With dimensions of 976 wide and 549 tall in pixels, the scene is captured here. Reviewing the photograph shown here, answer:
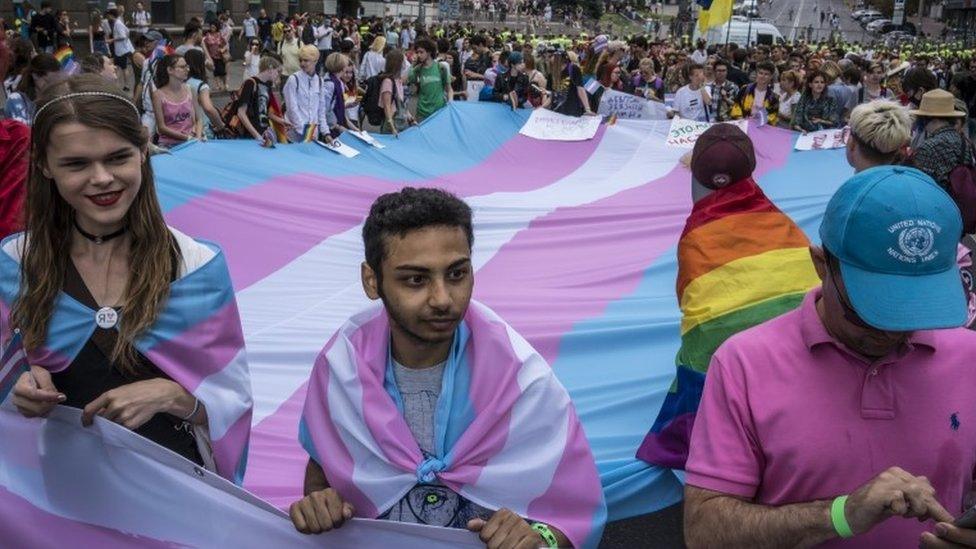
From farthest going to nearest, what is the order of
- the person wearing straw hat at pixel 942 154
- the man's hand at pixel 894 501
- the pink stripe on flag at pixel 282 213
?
the pink stripe on flag at pixel 282 213 → the person wearing straw hat at pixel 942 154 → the man's hand at pixel 894 501

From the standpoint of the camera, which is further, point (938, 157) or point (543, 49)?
point (543, 49)

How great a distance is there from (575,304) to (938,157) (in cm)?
214

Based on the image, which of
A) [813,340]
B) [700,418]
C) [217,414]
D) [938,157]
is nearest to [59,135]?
[217,414]

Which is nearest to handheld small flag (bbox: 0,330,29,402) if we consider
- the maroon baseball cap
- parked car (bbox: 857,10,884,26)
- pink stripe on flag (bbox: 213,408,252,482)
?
pink stripe on flag (bbox: 213,408,252,482)

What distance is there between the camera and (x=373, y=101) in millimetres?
Answer: 11742

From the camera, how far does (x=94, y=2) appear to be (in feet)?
80.6

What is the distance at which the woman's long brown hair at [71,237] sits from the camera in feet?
7.59

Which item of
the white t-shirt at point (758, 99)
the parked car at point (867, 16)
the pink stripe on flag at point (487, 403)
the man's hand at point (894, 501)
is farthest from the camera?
the parked car at point (867, 16)

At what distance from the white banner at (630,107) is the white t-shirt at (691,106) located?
19 cm

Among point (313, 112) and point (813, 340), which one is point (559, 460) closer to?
point (813, 340)

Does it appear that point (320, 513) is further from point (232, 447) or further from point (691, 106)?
point (691, 106)

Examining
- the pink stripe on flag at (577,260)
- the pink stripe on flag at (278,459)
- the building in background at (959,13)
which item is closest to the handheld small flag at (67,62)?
the pink stripe on flag at (577,260)

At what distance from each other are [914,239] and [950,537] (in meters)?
0.52

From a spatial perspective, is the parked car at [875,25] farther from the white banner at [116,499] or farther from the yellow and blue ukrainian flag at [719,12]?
the white banner at [116,499]
